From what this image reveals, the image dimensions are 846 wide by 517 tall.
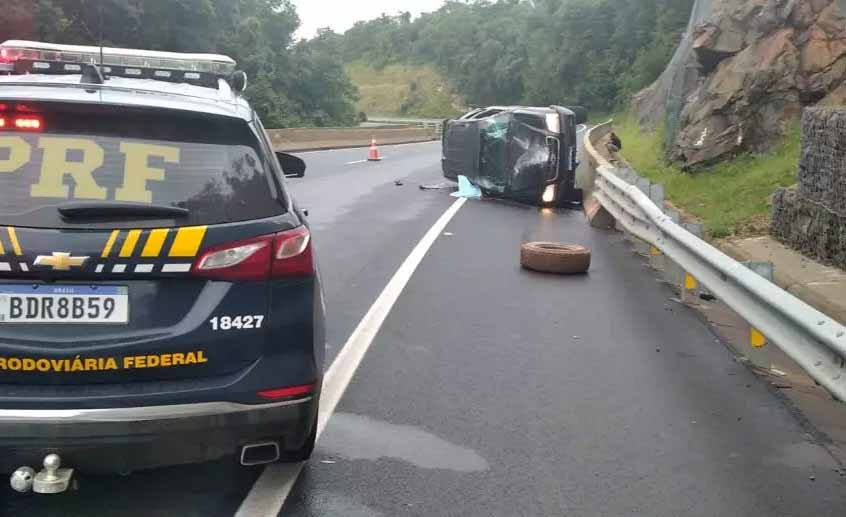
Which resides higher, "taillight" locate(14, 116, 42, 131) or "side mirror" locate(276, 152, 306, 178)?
"taillight" locate(14, 116, 42, 131)

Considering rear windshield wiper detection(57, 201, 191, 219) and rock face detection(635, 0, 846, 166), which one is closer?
rear windshield wiper detection(57, 201, 191, 219)

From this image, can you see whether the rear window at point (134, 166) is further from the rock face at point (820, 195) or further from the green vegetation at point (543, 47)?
the green vegetation at point (543, 47)

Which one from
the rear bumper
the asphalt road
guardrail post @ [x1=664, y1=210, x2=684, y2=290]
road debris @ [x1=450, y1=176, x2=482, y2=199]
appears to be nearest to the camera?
the rear bumper

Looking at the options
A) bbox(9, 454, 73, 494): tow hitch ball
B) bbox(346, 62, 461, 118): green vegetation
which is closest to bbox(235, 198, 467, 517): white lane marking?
bbox(9, 454, 73, 494): tow hitch ball

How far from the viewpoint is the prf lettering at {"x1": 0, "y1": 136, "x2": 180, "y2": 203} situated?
3529 millimetres

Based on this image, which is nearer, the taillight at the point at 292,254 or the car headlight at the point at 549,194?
the taillight at the point at 292,254

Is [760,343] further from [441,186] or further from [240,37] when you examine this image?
[240,37]

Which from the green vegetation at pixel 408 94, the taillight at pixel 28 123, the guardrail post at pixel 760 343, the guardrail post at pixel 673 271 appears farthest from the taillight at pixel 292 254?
the green vegetation at pixel 408 94

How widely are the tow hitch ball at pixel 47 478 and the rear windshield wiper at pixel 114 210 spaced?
0.88 m

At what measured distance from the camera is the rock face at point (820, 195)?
29.0 feet

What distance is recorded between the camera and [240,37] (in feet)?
186

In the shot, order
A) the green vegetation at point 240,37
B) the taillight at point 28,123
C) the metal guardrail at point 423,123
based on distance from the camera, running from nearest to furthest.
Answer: the taillight at point 28,123 → the green vegetation at point 240,37 → the metal guardrail at point 423,123

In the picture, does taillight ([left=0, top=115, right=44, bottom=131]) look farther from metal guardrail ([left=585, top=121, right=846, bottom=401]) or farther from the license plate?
metal guardrail ([left=585, top=121, right=846, bottom=401])

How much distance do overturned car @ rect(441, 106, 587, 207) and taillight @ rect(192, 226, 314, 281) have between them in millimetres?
13421
